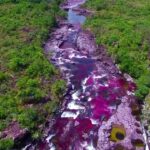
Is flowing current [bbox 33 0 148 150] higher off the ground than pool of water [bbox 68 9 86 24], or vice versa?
flowing current [bbox 33 0 148 150]

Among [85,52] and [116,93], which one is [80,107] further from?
[85,52]

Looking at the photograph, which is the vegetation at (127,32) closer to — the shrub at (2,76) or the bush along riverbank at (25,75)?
the bush along riverbank at (25,75)

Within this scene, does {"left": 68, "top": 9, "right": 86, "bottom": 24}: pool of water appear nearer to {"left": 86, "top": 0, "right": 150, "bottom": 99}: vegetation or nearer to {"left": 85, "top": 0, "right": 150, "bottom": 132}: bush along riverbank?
{"left": 85, "top": 0, "right": 150, "bottom": 132}: bush along riverbank

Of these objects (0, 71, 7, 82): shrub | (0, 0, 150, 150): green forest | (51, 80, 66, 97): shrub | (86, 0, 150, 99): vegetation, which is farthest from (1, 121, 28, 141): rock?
(86, 0, 150, 99): vegetation

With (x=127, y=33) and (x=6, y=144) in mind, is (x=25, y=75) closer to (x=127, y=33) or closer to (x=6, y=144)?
(x=6, y=144)

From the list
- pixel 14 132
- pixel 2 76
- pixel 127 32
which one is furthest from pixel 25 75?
pixel 127 32

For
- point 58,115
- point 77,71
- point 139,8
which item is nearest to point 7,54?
point 77,71
